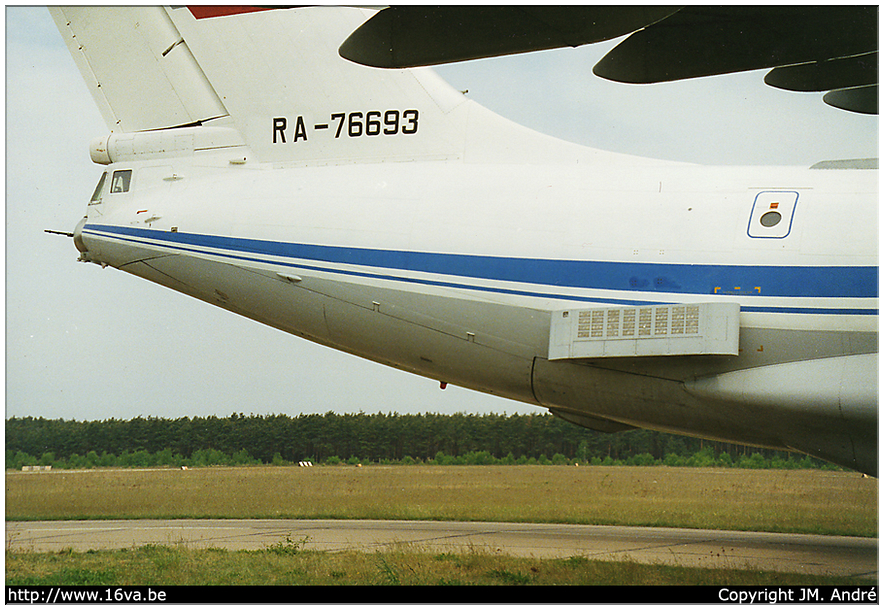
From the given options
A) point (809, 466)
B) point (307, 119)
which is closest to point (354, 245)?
point (307, 119)

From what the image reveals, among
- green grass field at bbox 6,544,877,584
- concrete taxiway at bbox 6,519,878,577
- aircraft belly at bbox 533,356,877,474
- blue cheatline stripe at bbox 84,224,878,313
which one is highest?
blue cheatline stripe at bbox 84,224,878,313

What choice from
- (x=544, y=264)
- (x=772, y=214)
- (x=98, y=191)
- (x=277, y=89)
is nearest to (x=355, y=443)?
(x=98, y=191)

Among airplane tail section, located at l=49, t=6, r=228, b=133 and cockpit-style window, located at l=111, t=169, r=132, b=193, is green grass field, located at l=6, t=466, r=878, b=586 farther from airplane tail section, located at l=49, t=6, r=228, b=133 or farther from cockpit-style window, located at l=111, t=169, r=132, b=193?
airplane tail section, located at l=49, t=6, r=228, b=133

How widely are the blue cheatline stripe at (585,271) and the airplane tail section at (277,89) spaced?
1.35 metres

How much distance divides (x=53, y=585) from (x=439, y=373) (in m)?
4.26

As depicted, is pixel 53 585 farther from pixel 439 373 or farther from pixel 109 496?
pixel 109 496

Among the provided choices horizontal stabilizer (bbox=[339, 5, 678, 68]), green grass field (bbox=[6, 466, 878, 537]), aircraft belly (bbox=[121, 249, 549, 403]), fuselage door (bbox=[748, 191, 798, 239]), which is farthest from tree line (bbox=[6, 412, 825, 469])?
horizontal stabilizer (bbox=[339, 5, 678, 68])

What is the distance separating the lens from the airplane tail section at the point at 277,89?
858cm

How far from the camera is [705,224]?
280 inches

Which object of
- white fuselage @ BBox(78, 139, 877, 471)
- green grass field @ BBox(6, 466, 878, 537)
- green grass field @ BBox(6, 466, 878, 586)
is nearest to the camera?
white fuselage @ BBox(78, 139, 877, 471)

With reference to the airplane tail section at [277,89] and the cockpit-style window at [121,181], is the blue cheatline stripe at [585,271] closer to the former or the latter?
the cockpit-style window at [121,181]

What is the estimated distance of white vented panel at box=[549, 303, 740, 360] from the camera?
668 centimetres

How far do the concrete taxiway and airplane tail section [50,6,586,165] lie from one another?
4726 mm
